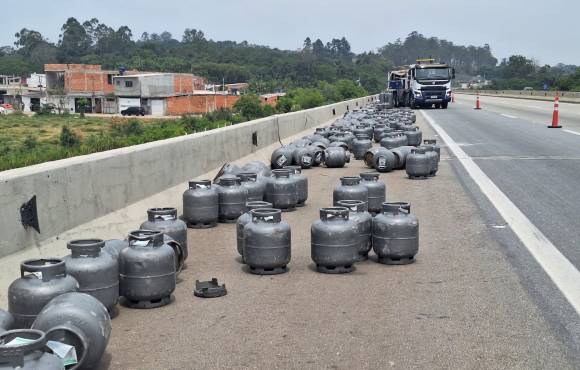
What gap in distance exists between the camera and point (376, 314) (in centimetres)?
605

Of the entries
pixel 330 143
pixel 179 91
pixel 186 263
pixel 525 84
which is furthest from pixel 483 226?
pixel 525 84

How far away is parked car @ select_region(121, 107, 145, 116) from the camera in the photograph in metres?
115

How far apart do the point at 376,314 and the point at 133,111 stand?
112744 mm

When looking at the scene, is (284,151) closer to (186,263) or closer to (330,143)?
(330,143)

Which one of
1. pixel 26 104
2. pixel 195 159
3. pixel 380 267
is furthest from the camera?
pixel 26 104

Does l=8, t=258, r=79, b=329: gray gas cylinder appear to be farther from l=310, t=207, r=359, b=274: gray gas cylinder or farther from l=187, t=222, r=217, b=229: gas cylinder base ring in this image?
l=187, t=222, r=217, b=229: gas cylinder base ring

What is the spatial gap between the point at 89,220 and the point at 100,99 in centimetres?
12122

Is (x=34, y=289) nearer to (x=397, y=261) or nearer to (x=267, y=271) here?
(x=267, y=271)

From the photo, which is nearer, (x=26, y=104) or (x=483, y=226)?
(x=483, y=226)

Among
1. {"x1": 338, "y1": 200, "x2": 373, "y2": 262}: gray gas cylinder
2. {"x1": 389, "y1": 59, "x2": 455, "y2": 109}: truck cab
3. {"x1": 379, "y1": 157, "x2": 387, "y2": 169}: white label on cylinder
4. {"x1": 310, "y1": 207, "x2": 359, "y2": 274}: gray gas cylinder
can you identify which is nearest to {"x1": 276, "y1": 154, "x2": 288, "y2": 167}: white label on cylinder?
{"x1": 379, "y1": 157, "x2": 387, "y2": 169}: white label on cylinder

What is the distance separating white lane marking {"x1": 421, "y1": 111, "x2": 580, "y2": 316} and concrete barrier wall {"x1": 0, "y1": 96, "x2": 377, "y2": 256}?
473 centimetres

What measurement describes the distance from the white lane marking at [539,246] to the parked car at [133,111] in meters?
105

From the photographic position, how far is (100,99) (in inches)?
4902

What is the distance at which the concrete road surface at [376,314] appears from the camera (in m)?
5.10
